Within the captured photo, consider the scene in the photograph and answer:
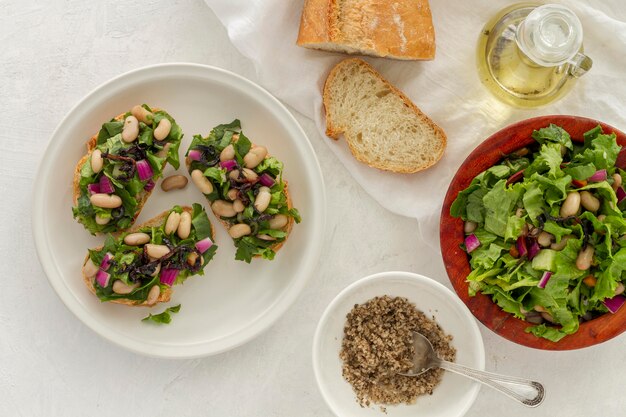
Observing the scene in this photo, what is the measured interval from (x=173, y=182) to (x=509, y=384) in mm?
1447

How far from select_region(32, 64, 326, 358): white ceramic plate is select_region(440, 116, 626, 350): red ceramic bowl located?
0.50 meters

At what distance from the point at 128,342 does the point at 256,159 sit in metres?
0.82

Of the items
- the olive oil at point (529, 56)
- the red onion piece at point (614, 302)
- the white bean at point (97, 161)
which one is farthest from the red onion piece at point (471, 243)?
the white bean at point (97, 161)

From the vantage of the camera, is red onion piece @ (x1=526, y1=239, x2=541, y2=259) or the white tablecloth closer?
red onion piece @ (x1=526, y1=239, x2=541, y2=259)

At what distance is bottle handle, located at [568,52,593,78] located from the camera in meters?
2.29

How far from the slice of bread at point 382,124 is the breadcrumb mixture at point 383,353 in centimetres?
53

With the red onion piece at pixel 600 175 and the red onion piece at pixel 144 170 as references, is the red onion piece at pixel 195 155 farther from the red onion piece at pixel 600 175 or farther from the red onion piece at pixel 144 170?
the red onion piece at pixel 600 175

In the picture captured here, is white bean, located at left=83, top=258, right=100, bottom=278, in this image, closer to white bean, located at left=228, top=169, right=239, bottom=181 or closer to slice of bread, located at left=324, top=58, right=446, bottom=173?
white bean, located at left=228, top=169, right=239, bottom=181

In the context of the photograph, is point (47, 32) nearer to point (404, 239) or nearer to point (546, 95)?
point (404, 239)

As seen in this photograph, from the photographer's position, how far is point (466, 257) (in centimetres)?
228

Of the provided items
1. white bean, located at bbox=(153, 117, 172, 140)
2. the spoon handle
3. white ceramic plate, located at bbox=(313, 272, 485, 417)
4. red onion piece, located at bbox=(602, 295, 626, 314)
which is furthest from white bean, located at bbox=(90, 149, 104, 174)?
red onion piece, located at bbox=(602, 295, 626, 314)

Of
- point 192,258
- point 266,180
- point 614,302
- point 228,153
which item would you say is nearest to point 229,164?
Answer: point 228,153

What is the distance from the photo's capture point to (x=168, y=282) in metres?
2.40

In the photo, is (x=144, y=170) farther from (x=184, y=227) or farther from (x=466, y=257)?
(x=466, y=257)
